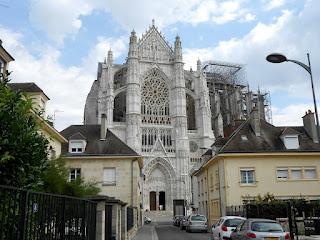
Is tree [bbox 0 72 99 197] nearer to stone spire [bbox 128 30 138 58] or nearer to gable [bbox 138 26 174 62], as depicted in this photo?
stone spire [bbox 128 30 138 58]

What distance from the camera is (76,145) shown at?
2586cm

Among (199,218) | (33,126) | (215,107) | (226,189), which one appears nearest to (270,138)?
(226,189)

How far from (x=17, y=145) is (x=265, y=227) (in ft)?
23.1

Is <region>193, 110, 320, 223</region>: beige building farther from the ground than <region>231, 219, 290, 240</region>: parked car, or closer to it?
farther from the ground

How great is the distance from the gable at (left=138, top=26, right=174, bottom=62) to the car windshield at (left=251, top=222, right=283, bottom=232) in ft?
170

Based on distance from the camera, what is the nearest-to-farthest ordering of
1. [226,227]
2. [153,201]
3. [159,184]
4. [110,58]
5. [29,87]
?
[226,227]
[29,87]
[153,201]
[159,184]
[110,58]

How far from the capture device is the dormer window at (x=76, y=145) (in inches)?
1014

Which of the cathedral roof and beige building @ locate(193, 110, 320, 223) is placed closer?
beige building @ locate(193, 110, 320, 223)

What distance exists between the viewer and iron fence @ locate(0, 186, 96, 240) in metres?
4.27

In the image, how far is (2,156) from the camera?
6453mm

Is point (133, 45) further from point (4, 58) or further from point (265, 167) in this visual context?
point (4, 58)

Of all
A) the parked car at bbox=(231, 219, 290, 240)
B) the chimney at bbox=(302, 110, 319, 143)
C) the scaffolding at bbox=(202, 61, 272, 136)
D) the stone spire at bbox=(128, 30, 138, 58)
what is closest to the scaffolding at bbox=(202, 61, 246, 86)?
the scaffolding at bbox=(202, 61, 272, 136)

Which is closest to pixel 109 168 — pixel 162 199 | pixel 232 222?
pixel 232 222

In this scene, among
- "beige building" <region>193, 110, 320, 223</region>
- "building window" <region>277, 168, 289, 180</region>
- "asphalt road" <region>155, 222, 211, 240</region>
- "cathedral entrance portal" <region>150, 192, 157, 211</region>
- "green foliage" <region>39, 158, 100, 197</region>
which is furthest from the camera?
"cathedral entrance portal" <region>150, 192, 157, 211</region>
